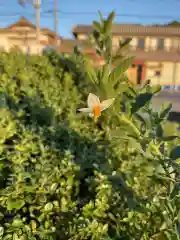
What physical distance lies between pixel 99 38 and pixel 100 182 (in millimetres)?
773

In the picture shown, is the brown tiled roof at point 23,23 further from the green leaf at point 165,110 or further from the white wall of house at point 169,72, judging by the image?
the green leaf at point 165,110

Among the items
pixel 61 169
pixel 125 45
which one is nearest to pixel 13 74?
pixel 61 169

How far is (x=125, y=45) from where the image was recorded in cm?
93

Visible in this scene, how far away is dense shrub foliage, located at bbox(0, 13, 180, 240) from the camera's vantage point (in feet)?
2.10

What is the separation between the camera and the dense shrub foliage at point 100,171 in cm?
64

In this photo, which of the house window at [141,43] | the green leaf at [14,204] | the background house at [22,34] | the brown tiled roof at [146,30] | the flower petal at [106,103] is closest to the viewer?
the flower petal at [106,103]

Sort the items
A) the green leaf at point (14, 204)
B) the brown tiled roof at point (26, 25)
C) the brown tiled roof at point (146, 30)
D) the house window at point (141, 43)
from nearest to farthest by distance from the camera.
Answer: the green leaf at point (14, 204), the brown tiled roof at point (26, 25), the brown tiled roof at point (146, 30), the house window at point (141, 43)

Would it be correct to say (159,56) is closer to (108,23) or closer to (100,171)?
(100,171)

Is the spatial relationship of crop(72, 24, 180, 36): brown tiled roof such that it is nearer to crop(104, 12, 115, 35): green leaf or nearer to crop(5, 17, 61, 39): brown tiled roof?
crop(5, 17, 61, 39): brown tiled roof

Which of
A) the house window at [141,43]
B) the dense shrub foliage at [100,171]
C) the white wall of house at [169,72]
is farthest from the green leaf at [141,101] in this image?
the house window at [141,43]

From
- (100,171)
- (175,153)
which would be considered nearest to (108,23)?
(175,153)

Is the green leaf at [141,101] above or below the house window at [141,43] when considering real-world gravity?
below

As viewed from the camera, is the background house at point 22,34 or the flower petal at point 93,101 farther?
the background house at point 22,34

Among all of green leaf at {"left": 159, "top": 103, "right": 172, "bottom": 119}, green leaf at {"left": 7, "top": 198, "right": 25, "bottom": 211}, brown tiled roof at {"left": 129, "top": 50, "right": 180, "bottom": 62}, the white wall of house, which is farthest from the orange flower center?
the white wall of house
